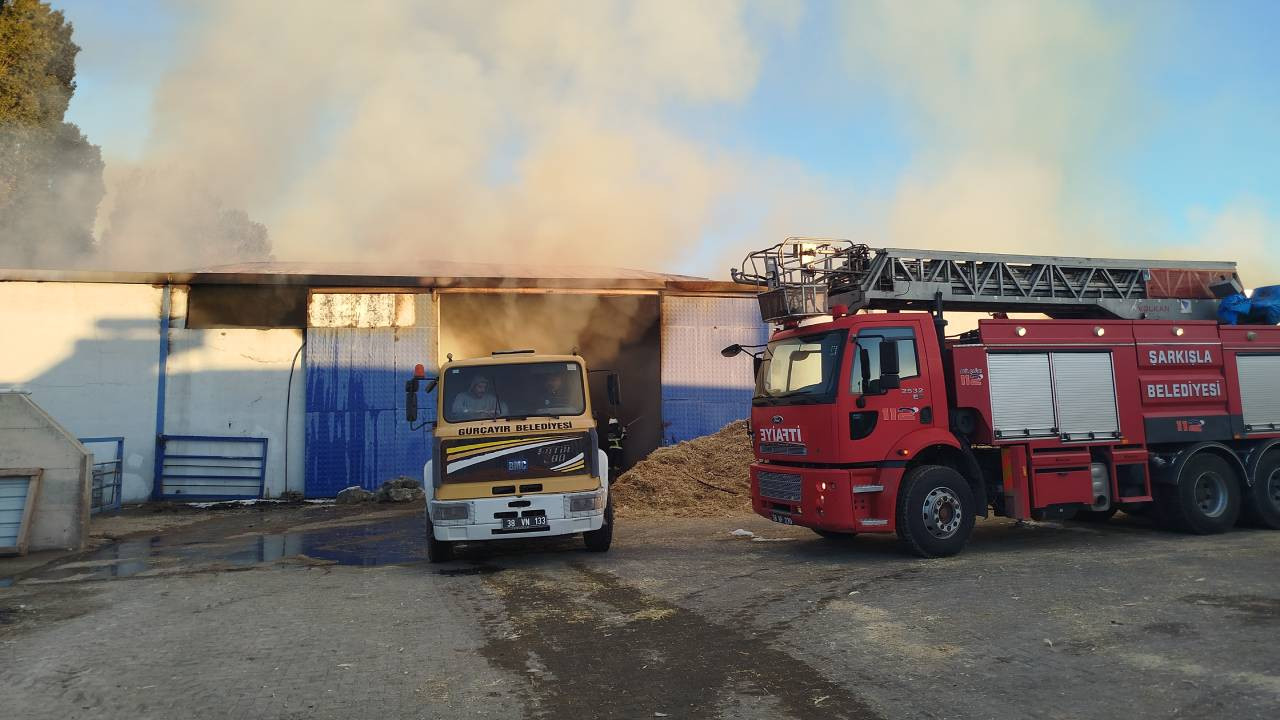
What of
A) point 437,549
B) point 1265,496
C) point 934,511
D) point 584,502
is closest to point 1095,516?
point 1265,496

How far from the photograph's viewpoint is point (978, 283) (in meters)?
10.3

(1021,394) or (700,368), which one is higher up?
(700,368)

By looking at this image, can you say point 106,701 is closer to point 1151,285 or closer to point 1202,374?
point 1202,374

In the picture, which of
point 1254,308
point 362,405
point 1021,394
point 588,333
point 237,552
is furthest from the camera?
point 588,333

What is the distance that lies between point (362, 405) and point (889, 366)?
1215 centimetres

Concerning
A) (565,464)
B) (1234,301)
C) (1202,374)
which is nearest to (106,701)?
(565,464)

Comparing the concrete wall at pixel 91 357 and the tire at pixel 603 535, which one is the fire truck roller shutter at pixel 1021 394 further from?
the concrete wall at pixel 91 357

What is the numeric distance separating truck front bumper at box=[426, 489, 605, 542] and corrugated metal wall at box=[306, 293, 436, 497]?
28.6 feet

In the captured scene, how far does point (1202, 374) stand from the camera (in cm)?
1003

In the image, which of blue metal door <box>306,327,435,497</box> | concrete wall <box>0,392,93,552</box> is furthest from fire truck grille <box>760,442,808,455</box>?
blue metal door <box>306,327,435,497</box>

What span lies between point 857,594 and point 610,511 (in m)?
3.40

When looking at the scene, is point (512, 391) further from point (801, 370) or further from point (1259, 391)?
point (1259, 391)

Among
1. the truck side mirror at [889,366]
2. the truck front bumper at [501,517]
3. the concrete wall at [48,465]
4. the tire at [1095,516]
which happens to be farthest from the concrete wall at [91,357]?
the tire at [1095,516]

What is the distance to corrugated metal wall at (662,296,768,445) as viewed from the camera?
59.1ft
